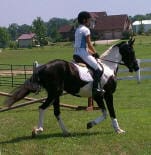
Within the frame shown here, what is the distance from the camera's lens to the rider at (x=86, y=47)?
32.0 feet

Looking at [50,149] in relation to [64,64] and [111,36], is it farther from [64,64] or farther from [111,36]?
[111,36]

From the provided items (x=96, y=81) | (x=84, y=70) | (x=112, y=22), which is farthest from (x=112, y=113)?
(x=112, y=22)

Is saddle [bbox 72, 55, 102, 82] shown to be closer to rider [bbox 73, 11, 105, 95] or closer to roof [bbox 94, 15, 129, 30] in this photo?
rider [bbox 73, 11, 105, 95]

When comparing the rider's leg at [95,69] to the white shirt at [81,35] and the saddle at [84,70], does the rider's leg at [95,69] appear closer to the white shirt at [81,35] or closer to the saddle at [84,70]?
the saddle at [84,70]

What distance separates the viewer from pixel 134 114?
12.9 metres

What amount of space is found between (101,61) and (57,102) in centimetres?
139

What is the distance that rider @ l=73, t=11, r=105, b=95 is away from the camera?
976 cm

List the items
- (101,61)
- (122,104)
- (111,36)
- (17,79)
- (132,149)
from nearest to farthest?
(132,149) → (101,61) → (122,104) → (17,79) → (111,36)

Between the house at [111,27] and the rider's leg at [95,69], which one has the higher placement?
the rider's leg at [95,69]

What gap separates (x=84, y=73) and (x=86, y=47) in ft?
1.84

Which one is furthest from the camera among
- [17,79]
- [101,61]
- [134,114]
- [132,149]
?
[17,79]

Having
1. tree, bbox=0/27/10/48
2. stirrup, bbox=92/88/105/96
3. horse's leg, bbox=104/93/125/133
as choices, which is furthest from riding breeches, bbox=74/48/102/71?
Answer: tree, bbox=0/27/10/48

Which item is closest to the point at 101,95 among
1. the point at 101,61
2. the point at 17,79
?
the point at 101,61

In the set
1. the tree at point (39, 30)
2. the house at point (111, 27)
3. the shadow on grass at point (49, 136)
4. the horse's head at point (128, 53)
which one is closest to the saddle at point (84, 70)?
the horse's head at point (128, 53)
